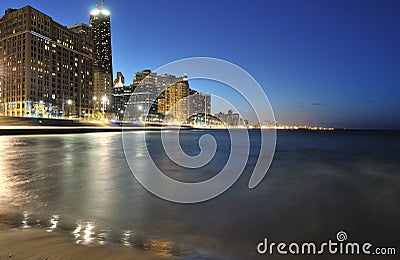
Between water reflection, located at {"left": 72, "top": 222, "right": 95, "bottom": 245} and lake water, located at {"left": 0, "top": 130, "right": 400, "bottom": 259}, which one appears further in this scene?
lake water, located at {"left": 0, "top": 130, "right": 400, "bottom": 259}

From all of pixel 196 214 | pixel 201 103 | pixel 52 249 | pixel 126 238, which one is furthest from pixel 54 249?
pixel 201 103

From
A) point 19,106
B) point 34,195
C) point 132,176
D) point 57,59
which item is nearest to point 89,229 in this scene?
point 34,195

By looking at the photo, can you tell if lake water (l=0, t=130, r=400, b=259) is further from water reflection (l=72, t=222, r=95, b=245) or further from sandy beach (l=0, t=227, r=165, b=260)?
sandy beach (l=0, t=227, r=165, b=260)

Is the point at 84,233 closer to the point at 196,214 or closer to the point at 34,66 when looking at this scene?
the point at 196,214

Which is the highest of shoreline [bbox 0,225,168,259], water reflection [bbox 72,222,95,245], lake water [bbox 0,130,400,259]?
shoreline [bbox 0,225,168,259]

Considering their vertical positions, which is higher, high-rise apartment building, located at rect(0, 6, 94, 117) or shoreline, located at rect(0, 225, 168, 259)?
high-rise apartment building, located at rect(0, 6, 94, 117)

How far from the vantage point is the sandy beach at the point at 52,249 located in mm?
3328

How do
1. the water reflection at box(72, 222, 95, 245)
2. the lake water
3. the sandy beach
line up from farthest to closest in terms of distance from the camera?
1. the lake water
2. the water reflection at box(72, 222, 95, 245)
3. the sandy beach

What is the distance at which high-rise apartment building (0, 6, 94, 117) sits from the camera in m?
109

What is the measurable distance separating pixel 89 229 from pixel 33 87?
129021 millimetres

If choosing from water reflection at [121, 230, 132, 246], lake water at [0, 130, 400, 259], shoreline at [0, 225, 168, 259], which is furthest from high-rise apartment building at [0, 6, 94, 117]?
water reflection at [121, 230, 132, 246]

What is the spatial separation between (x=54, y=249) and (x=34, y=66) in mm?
133989

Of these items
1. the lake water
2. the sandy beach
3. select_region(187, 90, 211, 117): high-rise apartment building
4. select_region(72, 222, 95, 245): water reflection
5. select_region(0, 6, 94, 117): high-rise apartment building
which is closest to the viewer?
the sandy beach

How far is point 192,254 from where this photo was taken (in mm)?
3793
